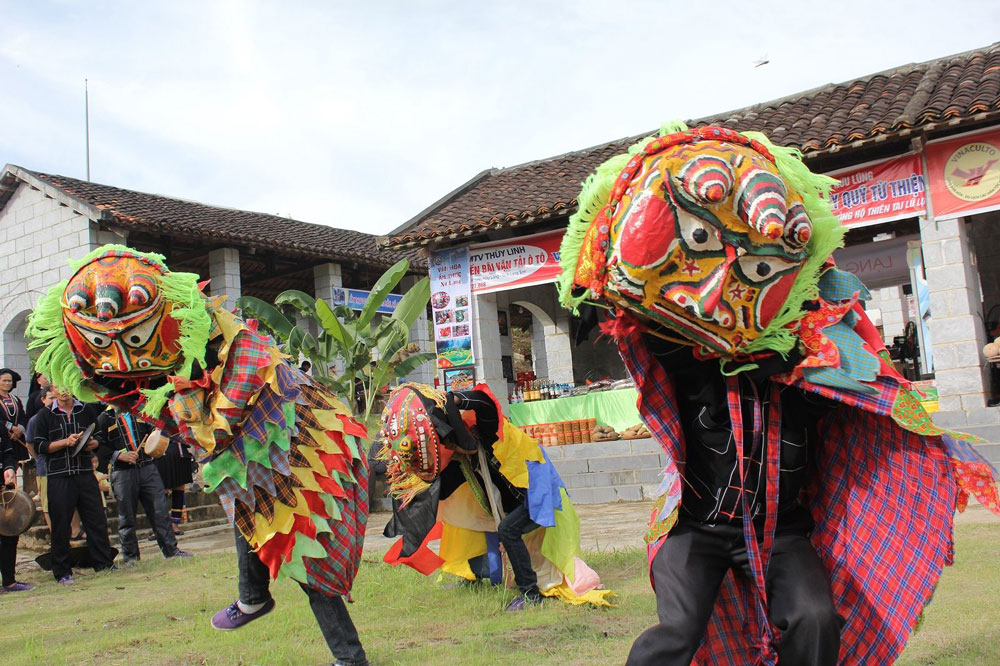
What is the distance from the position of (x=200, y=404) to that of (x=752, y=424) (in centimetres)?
232

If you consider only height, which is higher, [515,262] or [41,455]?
[515,262]

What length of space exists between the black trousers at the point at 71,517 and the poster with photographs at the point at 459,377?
5967 mm

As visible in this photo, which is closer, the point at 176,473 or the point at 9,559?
the point at 9,559

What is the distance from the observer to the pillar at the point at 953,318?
9.45 metres

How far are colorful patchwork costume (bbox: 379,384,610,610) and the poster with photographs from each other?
734 cm

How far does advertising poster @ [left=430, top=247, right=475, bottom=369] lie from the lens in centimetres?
1344

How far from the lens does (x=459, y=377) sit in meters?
13.4

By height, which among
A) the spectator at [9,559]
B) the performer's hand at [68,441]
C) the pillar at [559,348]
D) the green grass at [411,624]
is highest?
the pillar at [559,348]

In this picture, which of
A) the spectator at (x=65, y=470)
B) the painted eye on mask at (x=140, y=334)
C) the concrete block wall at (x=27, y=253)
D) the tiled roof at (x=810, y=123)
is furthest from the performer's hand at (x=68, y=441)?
the concrete block wall at (x=27, y=253)

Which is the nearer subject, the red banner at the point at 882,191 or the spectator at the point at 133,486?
the spectator at the point at 133,486

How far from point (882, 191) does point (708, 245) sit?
344 inches

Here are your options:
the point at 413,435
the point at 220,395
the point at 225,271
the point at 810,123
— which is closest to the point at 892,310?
the point at 810,123

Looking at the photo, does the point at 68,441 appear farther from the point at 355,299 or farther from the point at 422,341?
the point at 422,341

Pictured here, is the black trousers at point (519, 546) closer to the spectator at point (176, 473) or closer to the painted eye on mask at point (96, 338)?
the painted eye on mask at point (96, 338)
